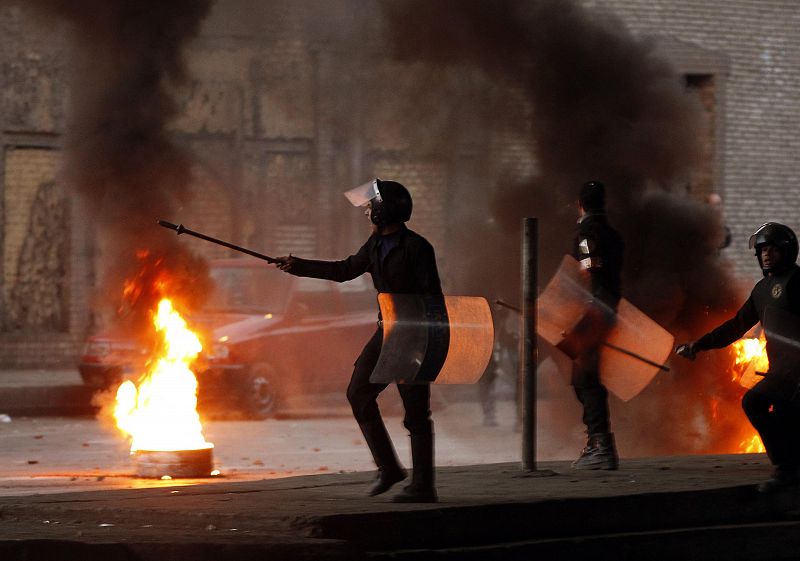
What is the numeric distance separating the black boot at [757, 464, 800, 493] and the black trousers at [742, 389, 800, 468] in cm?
2

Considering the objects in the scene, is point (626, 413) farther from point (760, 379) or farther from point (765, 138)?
point (765, 138)

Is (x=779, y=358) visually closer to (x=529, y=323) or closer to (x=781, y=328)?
(x=781, y=328)

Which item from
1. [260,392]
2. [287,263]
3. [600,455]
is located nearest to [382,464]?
[287,263]

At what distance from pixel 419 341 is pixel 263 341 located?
28.7 ft

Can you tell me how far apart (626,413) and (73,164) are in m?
4.79

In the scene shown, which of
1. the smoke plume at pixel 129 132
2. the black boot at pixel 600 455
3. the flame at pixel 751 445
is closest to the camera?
the black boot at pixel 600 455

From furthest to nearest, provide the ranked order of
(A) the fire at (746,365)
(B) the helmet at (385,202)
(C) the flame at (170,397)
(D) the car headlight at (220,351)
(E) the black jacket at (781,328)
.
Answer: (D) the car headlight at (220,351) < (A) the fire at (746,365) < (C) the flame at (170,397) < (E) the black jacket at (781,328) < (B) the helmet at (385,202)

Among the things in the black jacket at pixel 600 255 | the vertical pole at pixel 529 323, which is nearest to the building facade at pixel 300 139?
the black jacket at pixel 600 255

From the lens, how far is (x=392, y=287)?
22.8ft

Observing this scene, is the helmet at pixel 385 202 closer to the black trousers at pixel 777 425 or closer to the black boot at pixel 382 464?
the black boot at pixel 382 464

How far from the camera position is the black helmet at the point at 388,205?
7.00 metres

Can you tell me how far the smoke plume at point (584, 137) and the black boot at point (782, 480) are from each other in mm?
5468

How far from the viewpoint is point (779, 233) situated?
7789 millimetres

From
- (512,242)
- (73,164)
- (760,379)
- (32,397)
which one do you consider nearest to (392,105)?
(512,242)
